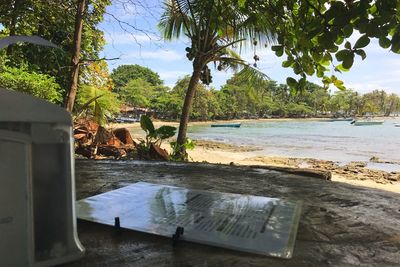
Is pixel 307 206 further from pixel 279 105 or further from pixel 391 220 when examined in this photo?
pixel 279 105

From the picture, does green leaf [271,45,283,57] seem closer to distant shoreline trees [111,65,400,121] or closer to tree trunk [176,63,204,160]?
tree trunk [176,63,204,160]

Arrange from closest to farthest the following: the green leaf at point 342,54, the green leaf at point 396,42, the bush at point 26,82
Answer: the green leaf at point 396,42, the green leaf at point 342,54, the bush at point 26,82

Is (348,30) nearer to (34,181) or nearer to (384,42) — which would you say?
(384,42)

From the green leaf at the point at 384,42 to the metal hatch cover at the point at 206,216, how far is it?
79 centimetres

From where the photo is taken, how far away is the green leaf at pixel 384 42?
1.58 m

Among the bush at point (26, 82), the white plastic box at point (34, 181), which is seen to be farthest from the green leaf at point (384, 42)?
the bush at point (26, 82)

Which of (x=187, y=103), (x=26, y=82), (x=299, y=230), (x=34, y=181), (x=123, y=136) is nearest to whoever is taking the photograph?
(x=34, y=181)

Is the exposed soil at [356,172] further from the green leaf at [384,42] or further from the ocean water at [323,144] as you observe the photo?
the green leaf at [384,42]

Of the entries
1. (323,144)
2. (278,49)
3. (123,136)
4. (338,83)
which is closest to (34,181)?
(278,49)

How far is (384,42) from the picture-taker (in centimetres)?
160

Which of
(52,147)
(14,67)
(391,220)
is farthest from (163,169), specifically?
(14,67)

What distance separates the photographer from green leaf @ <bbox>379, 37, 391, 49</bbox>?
158 cm

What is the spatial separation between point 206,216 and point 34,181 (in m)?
0.78

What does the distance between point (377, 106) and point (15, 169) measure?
92838 millimetres
